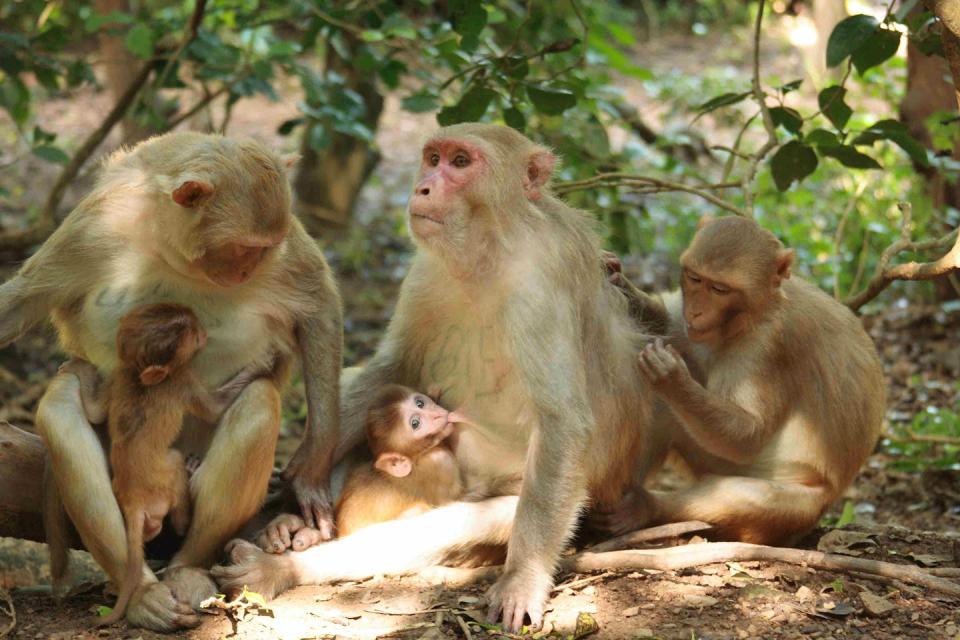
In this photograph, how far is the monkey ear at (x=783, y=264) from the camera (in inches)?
212

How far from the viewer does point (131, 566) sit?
4570 mm

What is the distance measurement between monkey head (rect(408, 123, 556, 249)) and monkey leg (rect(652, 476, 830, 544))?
166cm

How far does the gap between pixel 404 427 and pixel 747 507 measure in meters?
1.69

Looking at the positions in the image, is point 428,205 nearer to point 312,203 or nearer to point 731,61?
point 312,203

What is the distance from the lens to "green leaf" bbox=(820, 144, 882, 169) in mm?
6188

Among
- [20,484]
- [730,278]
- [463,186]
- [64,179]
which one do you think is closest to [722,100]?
[730,278]

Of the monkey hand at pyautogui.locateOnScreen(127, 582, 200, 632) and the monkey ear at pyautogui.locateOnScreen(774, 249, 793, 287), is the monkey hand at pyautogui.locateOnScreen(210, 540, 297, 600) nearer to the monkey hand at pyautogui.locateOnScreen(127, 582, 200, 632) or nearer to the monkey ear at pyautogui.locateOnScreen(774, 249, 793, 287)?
the monkey hand at pyautogui.locateOnScreen(127, 582, 200, 632)

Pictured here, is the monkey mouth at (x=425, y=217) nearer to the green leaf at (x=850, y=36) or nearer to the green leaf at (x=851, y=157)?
the green leaf at (x=850, y=36)

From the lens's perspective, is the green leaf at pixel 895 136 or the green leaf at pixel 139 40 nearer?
the green leaf at pixel 895 136

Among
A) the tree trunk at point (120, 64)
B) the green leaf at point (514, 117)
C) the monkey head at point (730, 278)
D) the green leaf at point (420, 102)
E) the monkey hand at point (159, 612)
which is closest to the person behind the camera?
the monkey hand at point (159, 612)

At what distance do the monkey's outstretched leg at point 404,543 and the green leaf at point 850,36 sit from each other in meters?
2.70

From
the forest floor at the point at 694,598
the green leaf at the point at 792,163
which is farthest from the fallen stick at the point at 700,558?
the green leaf at the point at 792,163

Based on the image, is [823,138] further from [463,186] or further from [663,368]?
[463,186]

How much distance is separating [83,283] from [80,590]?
1400 mm
